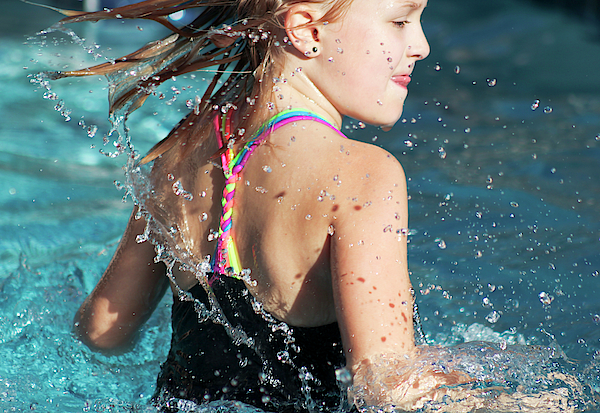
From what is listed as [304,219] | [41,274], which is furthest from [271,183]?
[41,274]

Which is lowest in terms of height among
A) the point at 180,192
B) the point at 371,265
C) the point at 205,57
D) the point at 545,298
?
the point at 545,298

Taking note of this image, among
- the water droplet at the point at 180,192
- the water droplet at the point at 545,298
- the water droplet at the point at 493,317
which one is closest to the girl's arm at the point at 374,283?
the water droplet at the point at 180,192

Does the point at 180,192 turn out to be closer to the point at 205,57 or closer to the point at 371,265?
the point at 205,57

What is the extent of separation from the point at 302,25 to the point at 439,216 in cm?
222

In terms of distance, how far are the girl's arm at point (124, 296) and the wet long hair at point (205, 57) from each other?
0.26 metres

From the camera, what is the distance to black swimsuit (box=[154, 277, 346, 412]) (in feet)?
5.11

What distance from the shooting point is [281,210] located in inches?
54.8

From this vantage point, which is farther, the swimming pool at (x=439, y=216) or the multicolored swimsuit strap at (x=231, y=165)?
the swimming pool at (x=439, y=216)

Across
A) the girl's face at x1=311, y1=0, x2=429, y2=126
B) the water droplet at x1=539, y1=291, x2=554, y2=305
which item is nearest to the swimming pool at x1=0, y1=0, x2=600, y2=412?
the water droplet at x1=539, y1=291, x2=554, y2=305

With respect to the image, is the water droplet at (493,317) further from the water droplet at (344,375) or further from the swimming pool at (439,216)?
the water droplet at (344,375)

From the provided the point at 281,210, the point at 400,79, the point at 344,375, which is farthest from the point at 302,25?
the point at 344,375

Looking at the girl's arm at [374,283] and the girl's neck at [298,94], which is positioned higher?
the girl's neck at [298,94]

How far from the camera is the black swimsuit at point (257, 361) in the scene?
5.11 ft

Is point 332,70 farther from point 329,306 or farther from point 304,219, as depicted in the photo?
point 329,306
